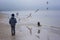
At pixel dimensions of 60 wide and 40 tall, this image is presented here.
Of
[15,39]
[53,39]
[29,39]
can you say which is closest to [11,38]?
[15,39]

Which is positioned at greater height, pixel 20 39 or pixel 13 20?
pixel 13 20

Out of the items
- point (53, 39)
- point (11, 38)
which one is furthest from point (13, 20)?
point (53, 39)

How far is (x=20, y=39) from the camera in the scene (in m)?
14.5

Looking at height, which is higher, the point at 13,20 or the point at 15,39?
the point at 13,20

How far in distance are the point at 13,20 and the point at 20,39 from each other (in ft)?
5.46

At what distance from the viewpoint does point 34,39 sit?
1504cm

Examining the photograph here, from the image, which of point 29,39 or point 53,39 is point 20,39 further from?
point 53,39

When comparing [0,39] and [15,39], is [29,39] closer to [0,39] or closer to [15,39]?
[15,39]

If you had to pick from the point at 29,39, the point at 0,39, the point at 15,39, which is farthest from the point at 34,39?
the point at 0,39

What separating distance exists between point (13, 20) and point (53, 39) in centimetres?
403

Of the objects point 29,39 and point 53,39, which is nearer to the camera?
point 29,39

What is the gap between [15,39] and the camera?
14.5 m

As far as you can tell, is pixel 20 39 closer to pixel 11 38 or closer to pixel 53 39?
pixel 11 38

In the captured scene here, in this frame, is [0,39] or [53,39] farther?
[53,39]
